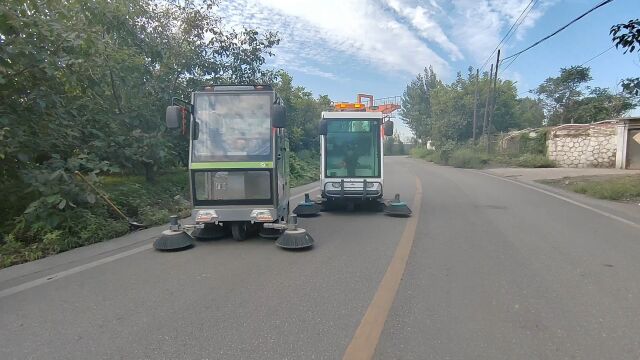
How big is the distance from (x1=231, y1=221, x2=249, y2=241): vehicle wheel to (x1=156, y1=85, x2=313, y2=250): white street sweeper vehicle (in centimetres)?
17

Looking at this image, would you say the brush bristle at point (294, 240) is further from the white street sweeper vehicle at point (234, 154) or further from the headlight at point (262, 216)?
the headlight at point (262, 216)

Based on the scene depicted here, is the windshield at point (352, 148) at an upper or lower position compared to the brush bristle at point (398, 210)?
upper

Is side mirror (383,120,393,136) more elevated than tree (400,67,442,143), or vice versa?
tree (400,67,442,143)

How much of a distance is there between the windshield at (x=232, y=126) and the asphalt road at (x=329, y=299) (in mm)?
1551

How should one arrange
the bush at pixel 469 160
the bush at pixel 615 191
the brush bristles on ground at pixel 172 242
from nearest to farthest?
the brush bristles on ground at pixel 172 242
the bush at pixel 615 191
the bush at pixel 469 160

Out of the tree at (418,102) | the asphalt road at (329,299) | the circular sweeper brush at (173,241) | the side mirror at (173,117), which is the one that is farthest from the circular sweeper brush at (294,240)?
the tree at (418,102)

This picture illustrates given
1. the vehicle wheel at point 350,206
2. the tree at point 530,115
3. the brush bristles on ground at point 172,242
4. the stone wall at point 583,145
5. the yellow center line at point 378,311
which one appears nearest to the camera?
the yellow center line at point 378,311

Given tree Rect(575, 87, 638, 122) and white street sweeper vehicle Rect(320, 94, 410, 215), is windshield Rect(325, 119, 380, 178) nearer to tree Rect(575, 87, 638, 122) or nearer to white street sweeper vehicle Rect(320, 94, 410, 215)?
white street sweeper vehicle Rect(320, 94, 410, 215)

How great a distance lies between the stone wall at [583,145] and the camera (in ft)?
85.9

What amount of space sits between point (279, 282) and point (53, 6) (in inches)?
275

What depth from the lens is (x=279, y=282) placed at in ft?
17.8

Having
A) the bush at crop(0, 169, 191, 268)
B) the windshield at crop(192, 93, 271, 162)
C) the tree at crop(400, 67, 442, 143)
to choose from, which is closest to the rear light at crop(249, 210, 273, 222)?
the windshield at crop(192, 93, 271, 162)

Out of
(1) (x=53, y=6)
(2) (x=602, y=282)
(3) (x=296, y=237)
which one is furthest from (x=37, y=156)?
(2) (x=602, y=282)

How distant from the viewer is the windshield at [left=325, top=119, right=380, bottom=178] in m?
11.0
